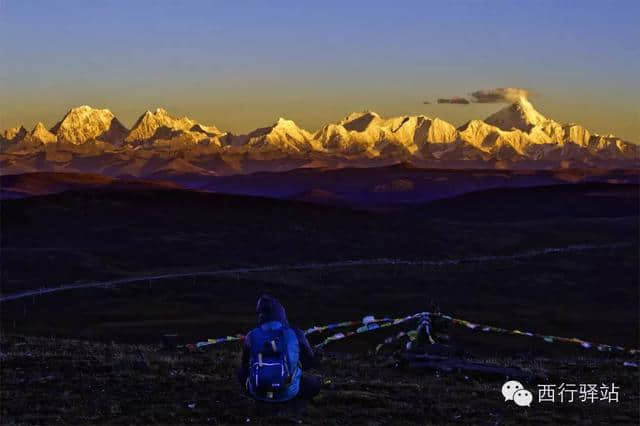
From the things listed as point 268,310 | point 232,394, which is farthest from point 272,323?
point 232,394

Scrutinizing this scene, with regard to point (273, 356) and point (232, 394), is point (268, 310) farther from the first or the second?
point (232, 394)

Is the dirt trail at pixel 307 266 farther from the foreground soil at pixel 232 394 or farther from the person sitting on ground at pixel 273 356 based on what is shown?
the person sitting on ground at pixel 273 356

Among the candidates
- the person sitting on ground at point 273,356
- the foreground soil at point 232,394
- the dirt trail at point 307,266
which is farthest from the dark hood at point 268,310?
the dirt trail at point 307,266

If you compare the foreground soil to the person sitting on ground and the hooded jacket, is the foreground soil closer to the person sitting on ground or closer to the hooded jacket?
the person sitting on ground

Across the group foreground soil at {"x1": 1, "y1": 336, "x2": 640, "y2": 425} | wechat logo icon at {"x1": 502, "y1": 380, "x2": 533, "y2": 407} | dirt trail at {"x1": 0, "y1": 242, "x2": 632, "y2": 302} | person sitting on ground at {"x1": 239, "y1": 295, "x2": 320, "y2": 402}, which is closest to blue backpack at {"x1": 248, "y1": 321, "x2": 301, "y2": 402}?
person sitting on ground at {"x1": 239, "y1": 295, "x2": 320, "y2": 402}

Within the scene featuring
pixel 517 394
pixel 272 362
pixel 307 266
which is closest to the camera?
pixel 272 362

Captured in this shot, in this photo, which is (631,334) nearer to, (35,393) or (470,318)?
(470,318)
